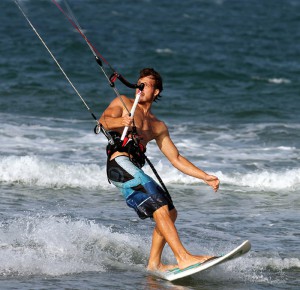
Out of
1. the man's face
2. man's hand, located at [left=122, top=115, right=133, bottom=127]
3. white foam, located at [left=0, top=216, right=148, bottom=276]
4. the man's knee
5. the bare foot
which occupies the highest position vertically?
the man's face

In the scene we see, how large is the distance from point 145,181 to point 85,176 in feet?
17.0

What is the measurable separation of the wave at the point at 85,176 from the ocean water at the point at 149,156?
0.03m

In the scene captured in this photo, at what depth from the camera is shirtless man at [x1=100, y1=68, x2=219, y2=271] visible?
7109 mm

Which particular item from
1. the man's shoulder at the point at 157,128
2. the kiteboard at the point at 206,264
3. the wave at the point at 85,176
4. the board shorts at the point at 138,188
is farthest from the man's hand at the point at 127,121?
the wave at the point at 85,176

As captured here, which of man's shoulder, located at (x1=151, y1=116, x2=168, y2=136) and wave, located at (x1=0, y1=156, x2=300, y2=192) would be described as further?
wave, located at (x1=0, y1=156, x2=300, y2=192)

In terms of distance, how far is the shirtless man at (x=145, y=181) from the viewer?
23.3 ft

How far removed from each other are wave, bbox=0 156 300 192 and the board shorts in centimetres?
461

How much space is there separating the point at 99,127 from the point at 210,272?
5.12ft

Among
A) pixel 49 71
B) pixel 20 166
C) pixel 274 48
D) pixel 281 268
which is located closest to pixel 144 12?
pixel 274 48

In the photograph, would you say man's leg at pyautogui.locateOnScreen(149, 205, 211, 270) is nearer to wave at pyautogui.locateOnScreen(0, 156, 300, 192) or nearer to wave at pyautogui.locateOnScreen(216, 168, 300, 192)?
wave at pyautogui.locateOnScreen(0, 156, 300, 192)

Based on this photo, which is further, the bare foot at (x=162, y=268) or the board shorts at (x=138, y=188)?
the bare foot at (x=162, y=268)

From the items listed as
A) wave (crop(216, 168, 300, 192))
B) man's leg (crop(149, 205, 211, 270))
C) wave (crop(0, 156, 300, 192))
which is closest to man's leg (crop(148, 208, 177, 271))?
man's leg (crop(149, 205, 211, 270))

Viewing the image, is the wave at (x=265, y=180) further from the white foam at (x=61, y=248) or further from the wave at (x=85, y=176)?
the white foam at (x=61, y=248)

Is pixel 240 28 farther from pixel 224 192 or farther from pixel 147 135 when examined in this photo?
pixel 147 135
